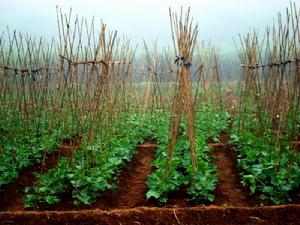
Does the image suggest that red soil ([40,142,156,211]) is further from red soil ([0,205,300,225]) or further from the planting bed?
red soil ([0,205,300,225])

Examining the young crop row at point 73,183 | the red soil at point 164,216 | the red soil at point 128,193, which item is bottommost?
the red soil at point 128,193

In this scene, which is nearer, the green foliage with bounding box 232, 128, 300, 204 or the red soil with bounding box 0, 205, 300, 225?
the red soil with bounding box 0, 205, 300, 225

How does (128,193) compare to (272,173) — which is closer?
(272,173)

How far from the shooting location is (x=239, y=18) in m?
59.3

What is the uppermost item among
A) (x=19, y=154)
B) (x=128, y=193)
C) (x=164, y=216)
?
(x=19, y=154)

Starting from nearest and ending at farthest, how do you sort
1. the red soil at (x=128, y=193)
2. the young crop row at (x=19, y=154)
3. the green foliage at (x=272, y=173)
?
the green foliage at (x=272, y=173) → the red soil at (x=128, y=193) → the young crop row at (x=19, y=154)

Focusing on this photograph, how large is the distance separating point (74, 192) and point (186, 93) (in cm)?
187

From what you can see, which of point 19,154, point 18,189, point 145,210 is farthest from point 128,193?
point 19,154

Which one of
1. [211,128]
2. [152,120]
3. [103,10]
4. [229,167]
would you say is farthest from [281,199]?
[103,10]

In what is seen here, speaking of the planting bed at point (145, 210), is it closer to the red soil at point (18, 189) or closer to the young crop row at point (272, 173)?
the red soil at point (18, 189)

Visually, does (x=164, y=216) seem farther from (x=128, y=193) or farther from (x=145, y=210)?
(x=128, y=193)

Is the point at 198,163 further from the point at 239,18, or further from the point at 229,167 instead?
the point at 239,18

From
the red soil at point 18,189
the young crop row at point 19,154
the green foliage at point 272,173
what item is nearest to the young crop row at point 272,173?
the green foliage at point 272,173

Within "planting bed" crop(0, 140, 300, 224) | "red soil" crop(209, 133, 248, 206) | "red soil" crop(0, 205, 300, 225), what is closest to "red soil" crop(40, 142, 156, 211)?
"planting bed" crop(0, 140, 300, 224)
